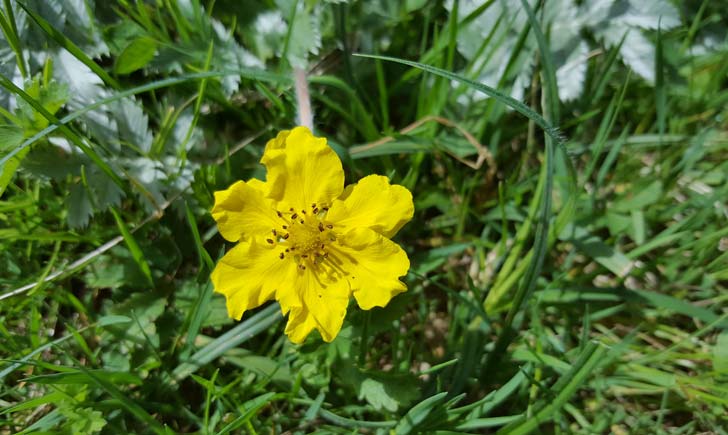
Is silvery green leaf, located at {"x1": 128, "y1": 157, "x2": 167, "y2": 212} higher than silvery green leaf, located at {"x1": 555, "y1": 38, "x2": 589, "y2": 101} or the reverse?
the reverse

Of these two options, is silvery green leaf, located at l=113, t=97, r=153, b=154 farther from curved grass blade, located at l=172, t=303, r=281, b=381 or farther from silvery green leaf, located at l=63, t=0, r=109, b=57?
curved grass blade, located at l=172, t=303, r=281, b=381

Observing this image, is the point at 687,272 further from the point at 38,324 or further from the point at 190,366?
the point at 38,324

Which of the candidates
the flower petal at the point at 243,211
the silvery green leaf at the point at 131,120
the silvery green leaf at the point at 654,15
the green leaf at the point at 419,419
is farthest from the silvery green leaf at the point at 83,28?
the silvery green leaf at the point at 654,15

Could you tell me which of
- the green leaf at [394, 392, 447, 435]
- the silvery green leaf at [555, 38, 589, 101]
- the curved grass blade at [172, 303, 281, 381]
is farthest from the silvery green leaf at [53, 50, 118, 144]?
the silvery green leaf at [555, 38, 589, 101]

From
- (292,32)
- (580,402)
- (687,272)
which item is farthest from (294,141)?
(687,272)

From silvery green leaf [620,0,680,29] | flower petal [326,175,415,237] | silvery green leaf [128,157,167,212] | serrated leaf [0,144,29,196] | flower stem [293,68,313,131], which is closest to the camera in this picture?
flower petal [326,175,415,237]

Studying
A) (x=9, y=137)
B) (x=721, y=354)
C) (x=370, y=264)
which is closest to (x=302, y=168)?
(x=370, y=264)
